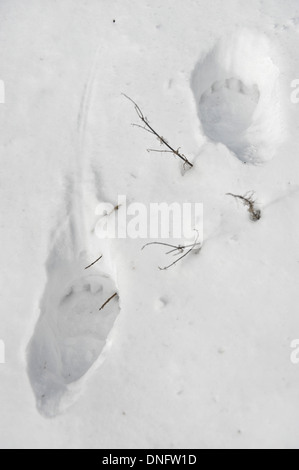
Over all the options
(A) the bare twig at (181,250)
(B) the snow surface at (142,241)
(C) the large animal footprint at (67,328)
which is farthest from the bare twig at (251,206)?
(C) the large animal footprint at (67,328)

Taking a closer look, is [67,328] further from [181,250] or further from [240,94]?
[240,94]

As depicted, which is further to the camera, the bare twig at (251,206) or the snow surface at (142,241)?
the bare twig at (251,206)

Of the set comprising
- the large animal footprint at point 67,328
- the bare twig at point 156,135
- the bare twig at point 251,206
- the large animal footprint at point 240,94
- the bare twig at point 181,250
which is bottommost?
the large animal footprint at point 67,328

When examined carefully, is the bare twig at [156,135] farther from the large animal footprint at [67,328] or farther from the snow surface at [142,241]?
the large animal footprint at [67,328]

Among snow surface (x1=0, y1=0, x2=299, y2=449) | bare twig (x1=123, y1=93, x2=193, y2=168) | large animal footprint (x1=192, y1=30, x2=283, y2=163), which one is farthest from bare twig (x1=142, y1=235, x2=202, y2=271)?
large animal footprint (x1=192, y1=30, x2=283, y2=163)

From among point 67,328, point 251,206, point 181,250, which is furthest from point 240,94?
point 67,328

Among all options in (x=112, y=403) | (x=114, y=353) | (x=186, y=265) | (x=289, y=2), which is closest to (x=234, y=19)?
(x=289, y=2)

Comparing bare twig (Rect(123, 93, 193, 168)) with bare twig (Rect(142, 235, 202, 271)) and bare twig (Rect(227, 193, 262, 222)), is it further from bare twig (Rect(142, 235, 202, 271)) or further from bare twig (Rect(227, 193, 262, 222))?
bare twig (Rect(142, 235, 202, 271))

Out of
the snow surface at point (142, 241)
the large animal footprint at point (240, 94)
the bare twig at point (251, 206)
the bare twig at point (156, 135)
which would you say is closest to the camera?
the snow surface at point (142, 241)
